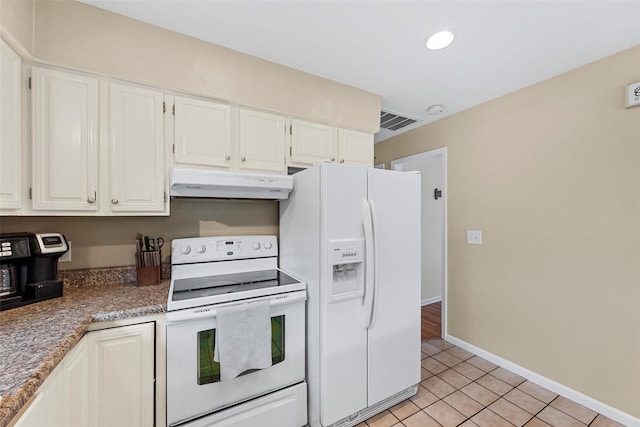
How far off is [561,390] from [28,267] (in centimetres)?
361

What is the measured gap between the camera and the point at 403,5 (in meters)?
1.46

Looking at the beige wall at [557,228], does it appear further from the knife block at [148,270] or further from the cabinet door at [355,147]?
the knife block at [148,270]

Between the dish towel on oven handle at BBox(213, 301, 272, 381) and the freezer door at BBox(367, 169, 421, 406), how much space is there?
27.1 inches

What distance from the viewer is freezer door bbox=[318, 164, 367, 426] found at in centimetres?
161

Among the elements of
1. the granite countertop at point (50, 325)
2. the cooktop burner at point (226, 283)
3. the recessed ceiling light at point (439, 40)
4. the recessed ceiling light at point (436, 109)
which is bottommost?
the granite countertop at point (50, 325)

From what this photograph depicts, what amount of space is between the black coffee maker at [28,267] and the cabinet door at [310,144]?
59.7 inches

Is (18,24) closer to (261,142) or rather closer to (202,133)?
(202,133)

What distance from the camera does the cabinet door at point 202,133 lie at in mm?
1741

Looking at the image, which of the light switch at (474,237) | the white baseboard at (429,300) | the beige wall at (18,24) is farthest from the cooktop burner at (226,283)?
the white baseboard at (429,300)

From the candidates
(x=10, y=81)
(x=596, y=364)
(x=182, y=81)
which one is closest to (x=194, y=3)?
(x=182, y=81)

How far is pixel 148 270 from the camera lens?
1.76 metres

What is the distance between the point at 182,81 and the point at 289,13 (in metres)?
0.81

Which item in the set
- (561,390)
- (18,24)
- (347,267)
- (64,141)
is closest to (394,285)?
(347,267)

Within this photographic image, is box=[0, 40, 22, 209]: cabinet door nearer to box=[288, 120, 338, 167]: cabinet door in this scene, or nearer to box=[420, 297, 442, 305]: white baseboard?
box=[288, 120, 338, 167]: cabinet door
